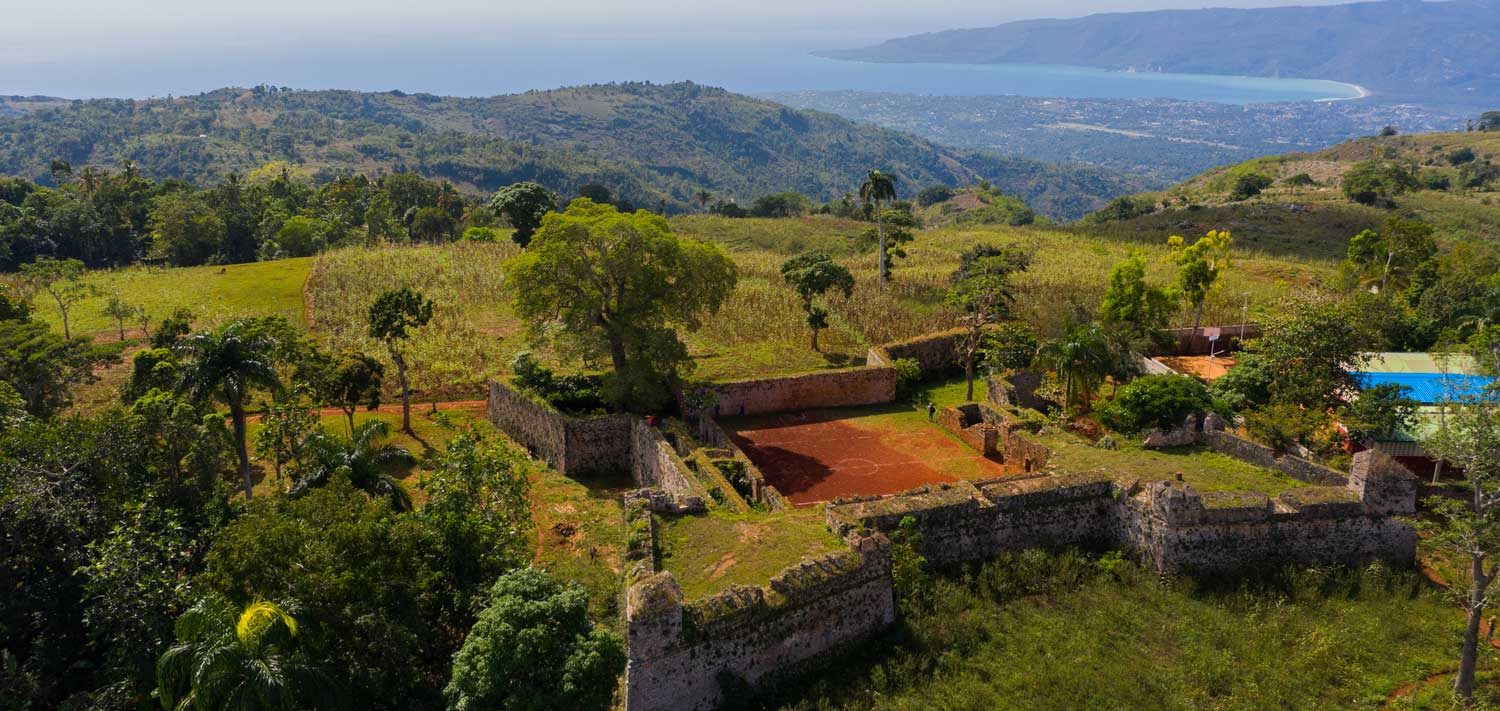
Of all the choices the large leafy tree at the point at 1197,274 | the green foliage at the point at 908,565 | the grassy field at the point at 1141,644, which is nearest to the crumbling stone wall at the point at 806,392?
the green foliage at the point at 908,565

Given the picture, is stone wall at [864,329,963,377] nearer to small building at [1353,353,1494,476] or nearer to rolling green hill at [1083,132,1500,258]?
small building at [1353,353,1494,476]

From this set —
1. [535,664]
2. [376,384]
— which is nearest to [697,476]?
[535,664]

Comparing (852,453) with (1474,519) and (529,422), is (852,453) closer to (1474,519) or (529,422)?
(529,422)

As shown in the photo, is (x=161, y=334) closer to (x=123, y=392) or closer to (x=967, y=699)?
(x=123, y=392)

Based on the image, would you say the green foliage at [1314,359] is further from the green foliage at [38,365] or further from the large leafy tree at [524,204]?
the large leafy tree at [524,204]

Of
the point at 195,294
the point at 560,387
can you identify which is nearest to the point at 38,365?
the point at 560,387

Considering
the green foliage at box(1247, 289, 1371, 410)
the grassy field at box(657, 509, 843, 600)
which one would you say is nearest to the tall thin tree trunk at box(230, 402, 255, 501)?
the grassy field at box(657, 509, 843, 600)

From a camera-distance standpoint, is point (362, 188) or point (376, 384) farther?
point (362, 188)
